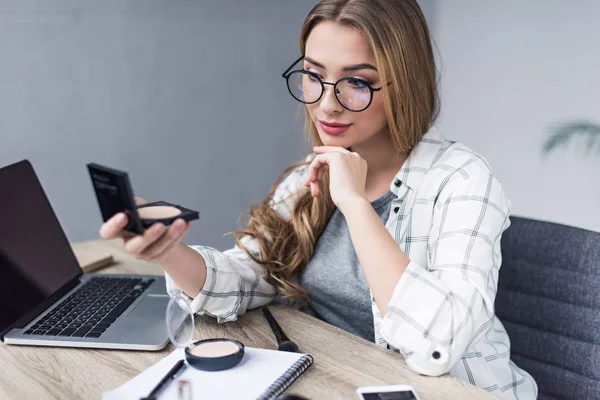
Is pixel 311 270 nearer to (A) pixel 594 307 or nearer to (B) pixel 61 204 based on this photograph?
(A) pixel 594 307

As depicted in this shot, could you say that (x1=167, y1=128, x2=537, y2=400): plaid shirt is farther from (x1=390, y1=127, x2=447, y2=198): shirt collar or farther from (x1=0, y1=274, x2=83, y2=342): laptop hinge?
(x1=0, y1=274, x2=83, y2=342): laptop hinge

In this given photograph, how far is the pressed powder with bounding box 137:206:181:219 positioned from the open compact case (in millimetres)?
160

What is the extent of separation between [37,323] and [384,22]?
871 mm

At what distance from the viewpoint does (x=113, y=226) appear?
2.78 ft

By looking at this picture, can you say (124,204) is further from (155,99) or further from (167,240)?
(155,99)

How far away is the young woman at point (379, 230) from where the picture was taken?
94 centimetres

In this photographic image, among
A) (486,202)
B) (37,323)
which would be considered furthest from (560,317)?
(37,323)

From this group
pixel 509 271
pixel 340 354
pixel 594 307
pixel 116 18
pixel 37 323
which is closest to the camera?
pixel 340 354

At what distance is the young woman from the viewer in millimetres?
941

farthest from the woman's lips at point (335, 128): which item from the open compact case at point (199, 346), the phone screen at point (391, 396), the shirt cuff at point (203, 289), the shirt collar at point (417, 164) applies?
the phone screen at point (391, 396)

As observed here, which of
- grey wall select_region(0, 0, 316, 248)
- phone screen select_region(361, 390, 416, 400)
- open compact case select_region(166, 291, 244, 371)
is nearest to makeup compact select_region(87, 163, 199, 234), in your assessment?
open compact case select_region(166, 291, 244, 371)

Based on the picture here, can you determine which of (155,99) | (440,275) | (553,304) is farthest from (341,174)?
(155,99)

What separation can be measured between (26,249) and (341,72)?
729 mm

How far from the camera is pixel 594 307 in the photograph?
48.1 inches
